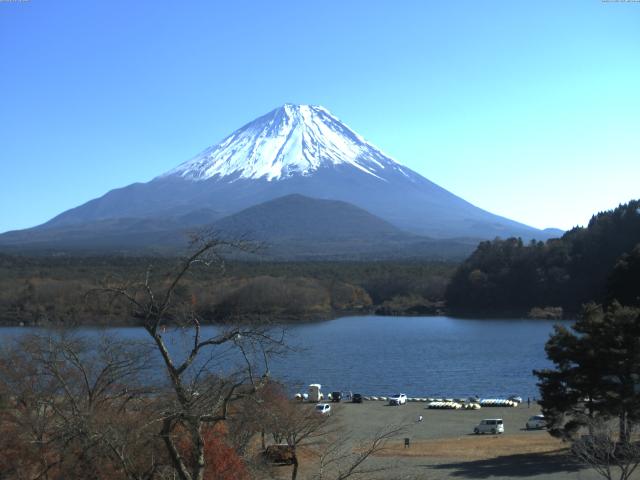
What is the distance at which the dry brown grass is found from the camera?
1333 cm

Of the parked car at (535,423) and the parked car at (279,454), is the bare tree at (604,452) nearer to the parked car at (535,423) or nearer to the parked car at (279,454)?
the parked car at (279,454)

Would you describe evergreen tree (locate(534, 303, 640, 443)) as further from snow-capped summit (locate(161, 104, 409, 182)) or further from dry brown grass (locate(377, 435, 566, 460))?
snow-capped summit (locate(161, 104, 409, 182))

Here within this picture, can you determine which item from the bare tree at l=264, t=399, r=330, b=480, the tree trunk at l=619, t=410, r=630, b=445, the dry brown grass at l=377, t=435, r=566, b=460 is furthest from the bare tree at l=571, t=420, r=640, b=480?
the bare tree at l=264, t=399, r=330, b=480

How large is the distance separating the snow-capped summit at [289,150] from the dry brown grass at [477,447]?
129277mm

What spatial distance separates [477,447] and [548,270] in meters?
34.7

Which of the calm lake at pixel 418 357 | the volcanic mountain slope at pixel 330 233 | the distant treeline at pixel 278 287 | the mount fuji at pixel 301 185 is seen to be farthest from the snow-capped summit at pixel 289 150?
the calm lake at pixel 418 357

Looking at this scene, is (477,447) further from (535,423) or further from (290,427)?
(290,427)

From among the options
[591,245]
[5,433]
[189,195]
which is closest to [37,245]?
[189,195]

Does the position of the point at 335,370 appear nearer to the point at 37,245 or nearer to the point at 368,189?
the point at 37,245

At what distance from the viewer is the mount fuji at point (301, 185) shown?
5064 inches

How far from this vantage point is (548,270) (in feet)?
155

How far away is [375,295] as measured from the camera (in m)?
55.6

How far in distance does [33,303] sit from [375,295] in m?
25.2

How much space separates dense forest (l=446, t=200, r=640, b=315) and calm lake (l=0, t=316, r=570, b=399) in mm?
4470
